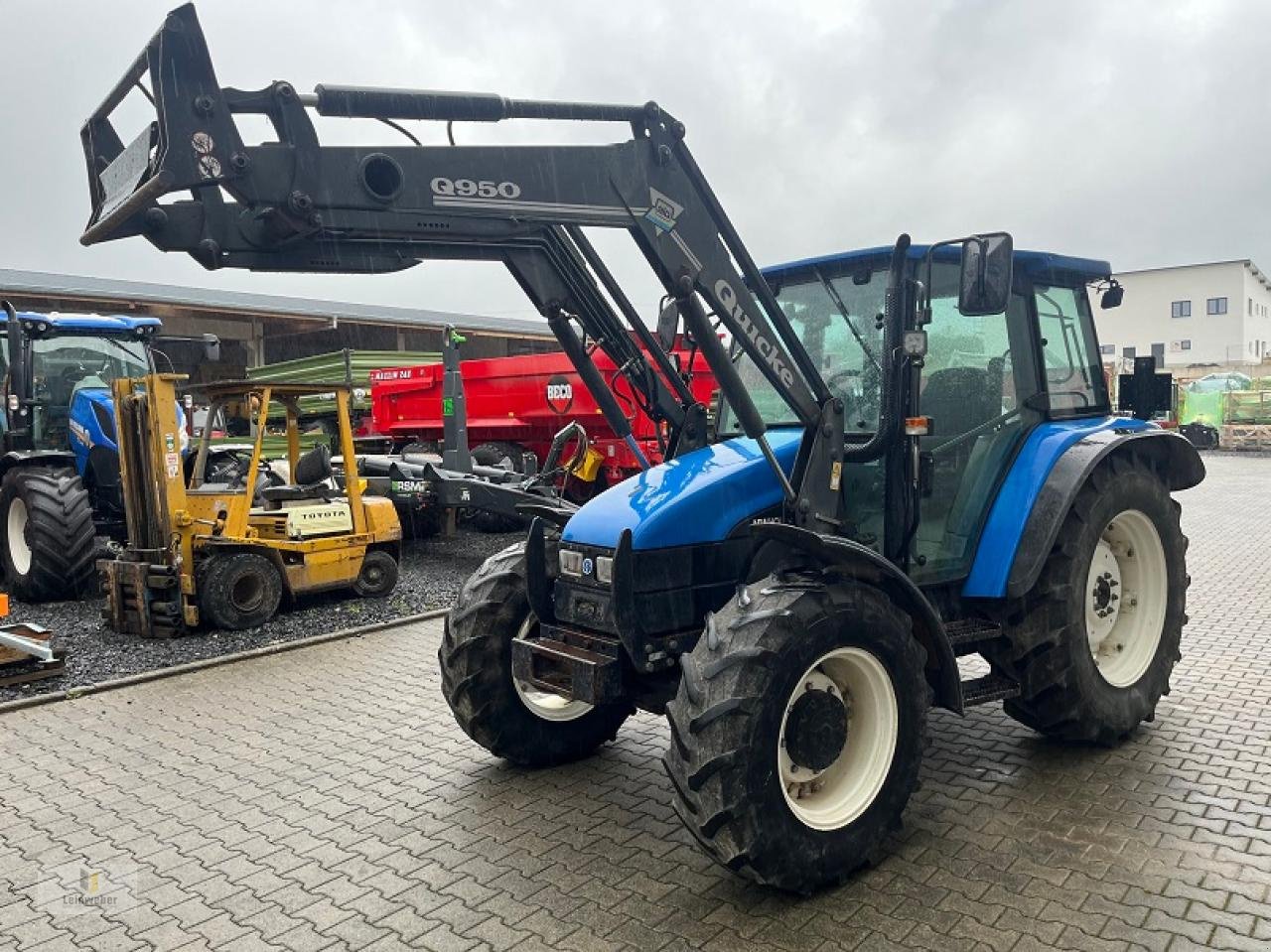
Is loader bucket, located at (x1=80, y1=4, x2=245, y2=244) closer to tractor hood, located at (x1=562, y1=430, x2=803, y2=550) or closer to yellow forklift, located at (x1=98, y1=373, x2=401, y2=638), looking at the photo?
tractor hood, located at (x1=562, y1=430, x2=803, y2=550)

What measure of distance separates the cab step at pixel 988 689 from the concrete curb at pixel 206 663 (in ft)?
16.4

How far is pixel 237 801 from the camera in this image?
437cm

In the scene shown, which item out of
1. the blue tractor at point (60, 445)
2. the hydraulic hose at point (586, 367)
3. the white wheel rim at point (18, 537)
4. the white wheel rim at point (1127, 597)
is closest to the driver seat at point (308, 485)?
the blue tractor at point (60, 445)

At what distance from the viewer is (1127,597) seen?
4.96 m

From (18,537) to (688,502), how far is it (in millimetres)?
8423

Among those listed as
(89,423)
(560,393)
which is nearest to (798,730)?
(89,423)

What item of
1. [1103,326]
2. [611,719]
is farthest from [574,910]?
[1103,326]

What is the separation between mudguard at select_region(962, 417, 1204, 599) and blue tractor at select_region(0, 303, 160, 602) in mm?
8024

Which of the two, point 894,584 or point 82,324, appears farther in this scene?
point 82,324

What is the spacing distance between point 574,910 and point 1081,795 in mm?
2244

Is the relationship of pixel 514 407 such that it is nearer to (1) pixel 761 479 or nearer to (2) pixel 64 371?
(2) pixel 64 371

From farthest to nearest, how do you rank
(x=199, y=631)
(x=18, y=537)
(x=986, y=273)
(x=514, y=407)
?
1. (x=514, y=407)
2. (x=18, y=537)
3. (x=199, y=631)
4. (x=986, y=273)

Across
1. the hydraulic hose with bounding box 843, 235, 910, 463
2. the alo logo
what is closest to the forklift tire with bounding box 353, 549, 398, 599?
the alo logo

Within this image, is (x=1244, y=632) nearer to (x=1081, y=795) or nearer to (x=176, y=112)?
(x=1081, y=795)
